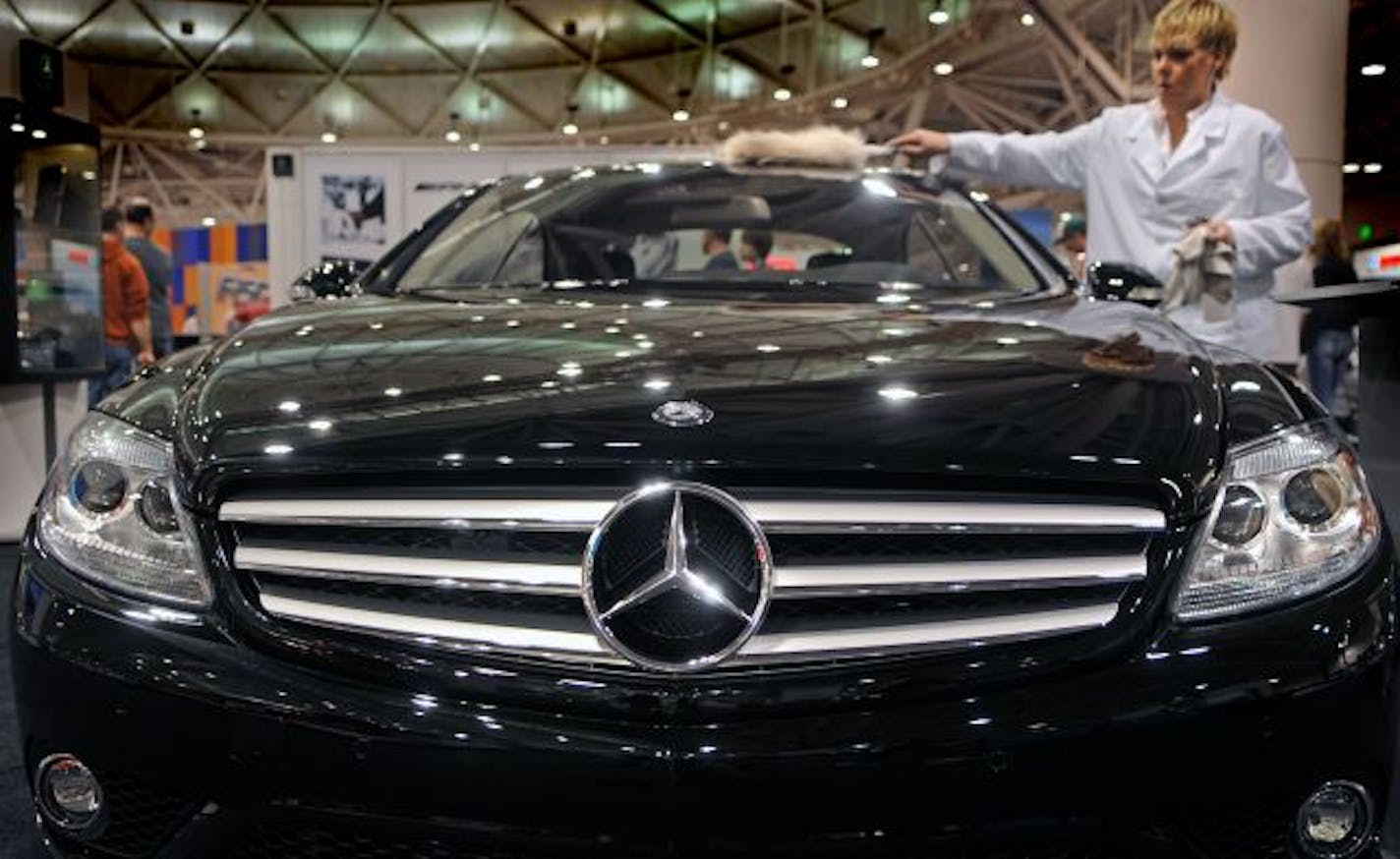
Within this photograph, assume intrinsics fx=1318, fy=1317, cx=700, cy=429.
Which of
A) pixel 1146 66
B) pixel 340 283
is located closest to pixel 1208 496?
pixel 340 283

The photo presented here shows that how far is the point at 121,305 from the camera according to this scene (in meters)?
6.52

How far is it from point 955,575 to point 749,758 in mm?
257

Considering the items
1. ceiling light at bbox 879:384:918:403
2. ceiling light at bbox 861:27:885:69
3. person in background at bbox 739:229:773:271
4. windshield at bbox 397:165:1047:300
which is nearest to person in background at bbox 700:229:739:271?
person in background at bbox 739:229:773:271

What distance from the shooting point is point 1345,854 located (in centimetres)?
124

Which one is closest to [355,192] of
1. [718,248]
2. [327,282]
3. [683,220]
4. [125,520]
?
[718,248]

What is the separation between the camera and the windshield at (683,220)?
2543 millimetres

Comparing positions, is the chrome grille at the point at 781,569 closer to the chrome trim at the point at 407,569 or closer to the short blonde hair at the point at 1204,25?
the chrome trim at the point at 407,569

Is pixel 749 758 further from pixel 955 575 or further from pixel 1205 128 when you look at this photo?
pixel 1205 128

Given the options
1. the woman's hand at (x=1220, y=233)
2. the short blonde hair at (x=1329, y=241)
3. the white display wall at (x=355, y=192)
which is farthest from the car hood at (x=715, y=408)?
the short blonde hair at (x=1329, y=241)

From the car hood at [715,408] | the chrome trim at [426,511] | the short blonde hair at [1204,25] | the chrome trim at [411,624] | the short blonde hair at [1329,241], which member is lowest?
the chrome trim at [411,624]

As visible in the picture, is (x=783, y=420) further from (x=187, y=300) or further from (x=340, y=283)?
(x=187, y=300)

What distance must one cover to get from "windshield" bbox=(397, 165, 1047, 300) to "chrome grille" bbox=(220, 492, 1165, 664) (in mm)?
1278

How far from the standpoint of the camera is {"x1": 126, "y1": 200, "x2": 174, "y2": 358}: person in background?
7266 mm

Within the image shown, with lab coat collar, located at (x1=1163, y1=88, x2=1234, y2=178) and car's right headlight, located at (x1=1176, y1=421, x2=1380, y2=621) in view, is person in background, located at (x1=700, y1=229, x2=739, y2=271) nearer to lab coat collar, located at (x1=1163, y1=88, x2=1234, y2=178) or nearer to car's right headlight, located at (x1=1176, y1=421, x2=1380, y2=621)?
lab coat collar, located at (x1=1163, y1=88, x2=1234, y2=178)
